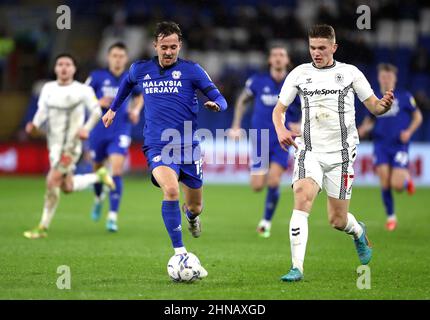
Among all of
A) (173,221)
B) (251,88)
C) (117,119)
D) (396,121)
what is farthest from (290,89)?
(396,121)

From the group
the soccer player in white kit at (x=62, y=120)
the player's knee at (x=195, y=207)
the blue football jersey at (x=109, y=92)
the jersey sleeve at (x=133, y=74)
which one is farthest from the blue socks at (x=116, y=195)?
the jersey sleeve at (x=133, y=74)

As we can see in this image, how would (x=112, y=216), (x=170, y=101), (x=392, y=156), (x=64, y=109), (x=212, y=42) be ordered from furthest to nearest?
(x=212, y=42)
(x=392, y=156)
(x=112, y=216)
(x=64, y=109)
(x=170, y=101)

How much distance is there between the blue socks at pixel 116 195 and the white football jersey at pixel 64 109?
1232 mm

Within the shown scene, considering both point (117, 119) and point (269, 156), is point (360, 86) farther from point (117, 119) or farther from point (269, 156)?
point (117, 119)

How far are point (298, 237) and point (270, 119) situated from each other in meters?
5.61

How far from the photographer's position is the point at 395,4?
2833 cm

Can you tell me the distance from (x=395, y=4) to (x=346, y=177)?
20.3 meters

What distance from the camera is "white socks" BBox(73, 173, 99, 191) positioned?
554 inches

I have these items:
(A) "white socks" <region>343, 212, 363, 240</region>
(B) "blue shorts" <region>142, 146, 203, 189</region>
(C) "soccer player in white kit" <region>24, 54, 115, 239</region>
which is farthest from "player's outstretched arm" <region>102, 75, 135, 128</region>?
(C) "soccer player in white kit" <region>24, 54, 115, 239</region>

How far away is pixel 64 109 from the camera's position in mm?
13359

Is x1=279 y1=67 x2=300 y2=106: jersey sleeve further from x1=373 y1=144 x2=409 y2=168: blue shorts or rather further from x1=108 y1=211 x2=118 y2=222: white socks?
x1=373 y1=144 x2=409 y2=168: blue shorts

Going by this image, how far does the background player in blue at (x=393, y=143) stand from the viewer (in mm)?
14930

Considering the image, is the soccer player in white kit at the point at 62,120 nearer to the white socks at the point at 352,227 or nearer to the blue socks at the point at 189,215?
the blue socks at the point at 189,215
